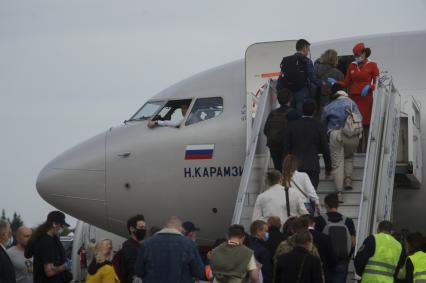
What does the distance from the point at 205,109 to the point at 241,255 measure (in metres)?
7.41

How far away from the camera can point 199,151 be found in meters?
18.5

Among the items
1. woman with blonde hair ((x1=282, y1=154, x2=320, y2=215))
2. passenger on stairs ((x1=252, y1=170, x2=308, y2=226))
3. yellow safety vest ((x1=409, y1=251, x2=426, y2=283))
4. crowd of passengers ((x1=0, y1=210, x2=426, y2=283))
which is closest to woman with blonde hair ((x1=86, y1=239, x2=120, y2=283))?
crowd of passengers ((x1=0, y1=210, x2=426, y2=283))

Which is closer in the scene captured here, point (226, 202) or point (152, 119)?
point (226, 202)

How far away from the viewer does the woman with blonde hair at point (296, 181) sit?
14312 mm

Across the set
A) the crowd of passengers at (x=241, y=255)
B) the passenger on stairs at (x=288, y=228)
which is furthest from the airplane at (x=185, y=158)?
the passenger on stairs at (x=288, y=228)

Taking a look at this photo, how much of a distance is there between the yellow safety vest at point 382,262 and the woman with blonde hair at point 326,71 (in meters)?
4.60

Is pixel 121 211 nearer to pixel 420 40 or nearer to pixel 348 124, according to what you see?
pixel 348 124

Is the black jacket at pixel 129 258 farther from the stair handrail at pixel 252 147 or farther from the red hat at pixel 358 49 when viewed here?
the red hat at pixel 358 49

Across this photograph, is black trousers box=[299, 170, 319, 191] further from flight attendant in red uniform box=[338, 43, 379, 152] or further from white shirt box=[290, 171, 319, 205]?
flight attendant in red uniform box=[338, 43, 379, 152]

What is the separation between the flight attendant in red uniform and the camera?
1731 cm

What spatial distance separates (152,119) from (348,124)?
478 centimetres

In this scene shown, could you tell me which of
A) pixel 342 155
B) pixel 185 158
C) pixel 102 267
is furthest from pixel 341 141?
pixel 102 267

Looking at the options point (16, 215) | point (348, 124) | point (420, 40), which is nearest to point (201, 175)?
point (348, 124)

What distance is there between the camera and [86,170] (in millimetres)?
19141
